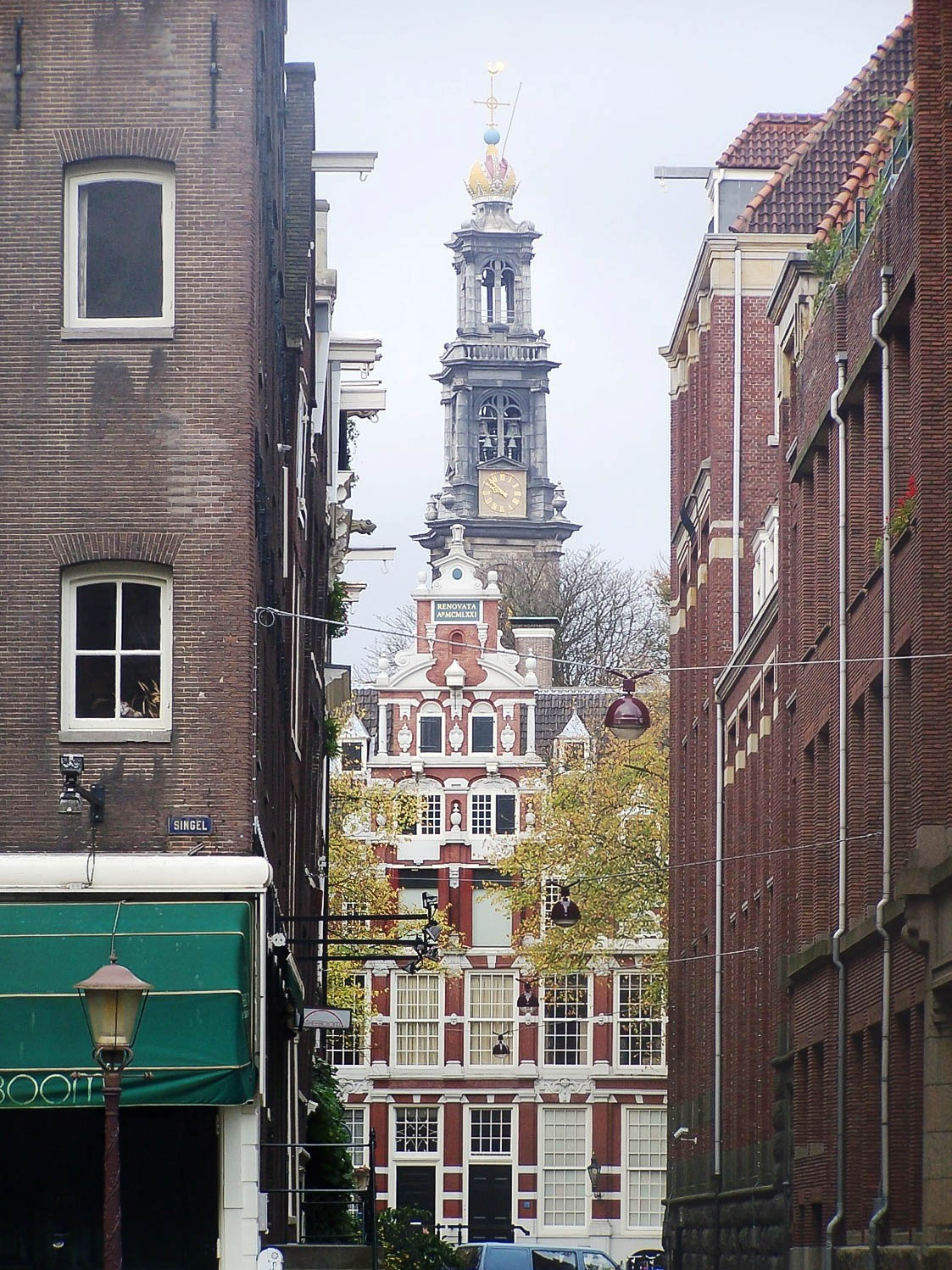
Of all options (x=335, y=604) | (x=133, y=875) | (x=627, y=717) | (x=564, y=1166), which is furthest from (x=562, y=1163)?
(x=133, y=875)

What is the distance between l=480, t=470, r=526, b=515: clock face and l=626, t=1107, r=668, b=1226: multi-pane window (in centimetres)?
6210

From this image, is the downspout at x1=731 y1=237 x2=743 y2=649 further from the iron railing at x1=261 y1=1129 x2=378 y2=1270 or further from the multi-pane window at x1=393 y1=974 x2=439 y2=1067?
the multi-pane window at x1=393 y1=974 x2=439 y2=1067

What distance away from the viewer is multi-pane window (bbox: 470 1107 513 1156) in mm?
79438

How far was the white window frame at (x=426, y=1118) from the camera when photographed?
261 ft

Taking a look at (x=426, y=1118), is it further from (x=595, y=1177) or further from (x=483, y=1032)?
(x=595, y=1177)

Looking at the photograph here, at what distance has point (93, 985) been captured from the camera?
16.4 meters

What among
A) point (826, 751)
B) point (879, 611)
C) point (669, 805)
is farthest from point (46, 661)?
point (669, 805)

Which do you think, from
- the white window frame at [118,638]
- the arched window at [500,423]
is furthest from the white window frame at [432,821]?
the arched window at [500,423]

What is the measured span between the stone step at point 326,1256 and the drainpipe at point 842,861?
23.3ft

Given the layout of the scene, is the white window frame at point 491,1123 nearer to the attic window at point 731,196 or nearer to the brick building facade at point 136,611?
the attic window at point 731,196

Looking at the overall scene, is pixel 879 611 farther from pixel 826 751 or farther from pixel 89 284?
pixel 89 284

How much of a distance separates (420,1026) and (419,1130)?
337cm

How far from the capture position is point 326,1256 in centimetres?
2478

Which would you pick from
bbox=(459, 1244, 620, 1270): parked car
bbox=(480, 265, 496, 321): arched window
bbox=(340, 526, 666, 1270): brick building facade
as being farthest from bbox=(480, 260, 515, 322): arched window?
bbox=(459, 1244, 620, 1270): parked car
